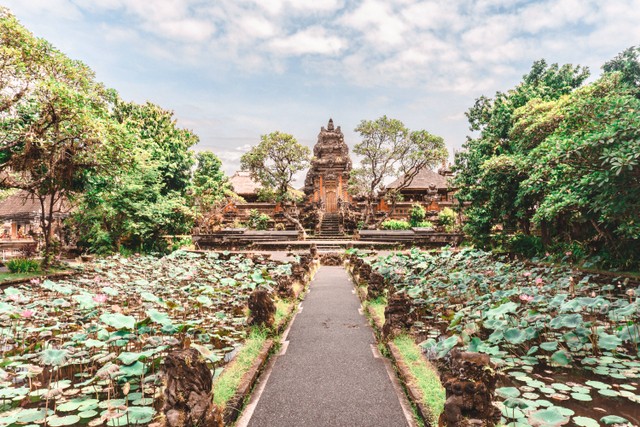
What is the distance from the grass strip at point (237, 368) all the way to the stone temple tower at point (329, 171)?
25.0 metres

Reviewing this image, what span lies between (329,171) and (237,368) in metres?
27.6

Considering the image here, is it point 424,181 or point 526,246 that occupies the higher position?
point 424,181

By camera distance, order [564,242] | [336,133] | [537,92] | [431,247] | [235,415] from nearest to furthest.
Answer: [235,415], [564,242], [537,92], [431,247], [336,133]

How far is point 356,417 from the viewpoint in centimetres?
301

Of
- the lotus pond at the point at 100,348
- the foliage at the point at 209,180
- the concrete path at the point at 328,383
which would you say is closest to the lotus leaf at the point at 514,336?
the concrete path at the point at 328,383

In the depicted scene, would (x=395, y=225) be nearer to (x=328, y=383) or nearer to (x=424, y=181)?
(x=424, y=181)

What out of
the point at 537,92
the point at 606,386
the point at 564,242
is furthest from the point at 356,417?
the point at 537,92

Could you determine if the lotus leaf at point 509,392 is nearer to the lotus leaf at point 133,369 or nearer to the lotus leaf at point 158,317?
the lotus leaf at point 133,369

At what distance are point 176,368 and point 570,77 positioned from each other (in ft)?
55.7

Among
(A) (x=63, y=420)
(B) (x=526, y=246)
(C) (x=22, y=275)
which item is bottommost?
(C) (x=22, y=275)

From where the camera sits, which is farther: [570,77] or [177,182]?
[177,182]

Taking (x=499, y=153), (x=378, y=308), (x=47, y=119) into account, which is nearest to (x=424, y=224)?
(x=499, y=153)

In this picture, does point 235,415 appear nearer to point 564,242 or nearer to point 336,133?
point 564,242

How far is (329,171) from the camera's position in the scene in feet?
101
